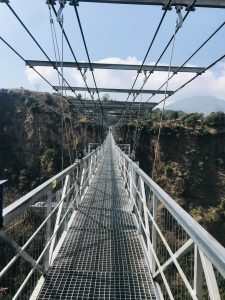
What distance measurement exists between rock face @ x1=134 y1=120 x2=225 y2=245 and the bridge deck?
102 feet

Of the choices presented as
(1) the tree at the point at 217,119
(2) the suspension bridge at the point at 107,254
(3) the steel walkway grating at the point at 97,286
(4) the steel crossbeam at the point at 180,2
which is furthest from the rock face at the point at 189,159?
(3) the steel walkway grating at the point at 97,286

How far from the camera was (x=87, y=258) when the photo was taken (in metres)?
4.05

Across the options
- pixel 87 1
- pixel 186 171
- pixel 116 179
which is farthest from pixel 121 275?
pixel 186 171

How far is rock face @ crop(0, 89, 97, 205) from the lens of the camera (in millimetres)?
39125

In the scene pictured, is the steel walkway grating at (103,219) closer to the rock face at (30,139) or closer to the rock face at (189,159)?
the rock face at (189,159)

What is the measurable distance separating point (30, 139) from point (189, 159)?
Answer: 16.7 m

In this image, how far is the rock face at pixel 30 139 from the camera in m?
39.1

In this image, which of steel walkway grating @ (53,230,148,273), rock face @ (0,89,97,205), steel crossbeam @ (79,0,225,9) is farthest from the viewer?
rock face @ (0,89,97,205)

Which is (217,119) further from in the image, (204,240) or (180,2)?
(204,240)

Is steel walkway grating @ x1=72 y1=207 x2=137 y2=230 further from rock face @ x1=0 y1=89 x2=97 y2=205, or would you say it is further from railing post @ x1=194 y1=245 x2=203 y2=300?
rock face @ x1=0 y1=89 x2=97 y2=205

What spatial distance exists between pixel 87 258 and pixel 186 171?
1367 inches

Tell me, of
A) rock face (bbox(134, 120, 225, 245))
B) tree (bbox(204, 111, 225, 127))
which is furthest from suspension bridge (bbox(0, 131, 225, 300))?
tree (bbox(204, 111, 225, 127))

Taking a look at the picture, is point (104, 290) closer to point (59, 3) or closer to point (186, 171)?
point (59, 3)

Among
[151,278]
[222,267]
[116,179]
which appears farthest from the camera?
[116,179]
